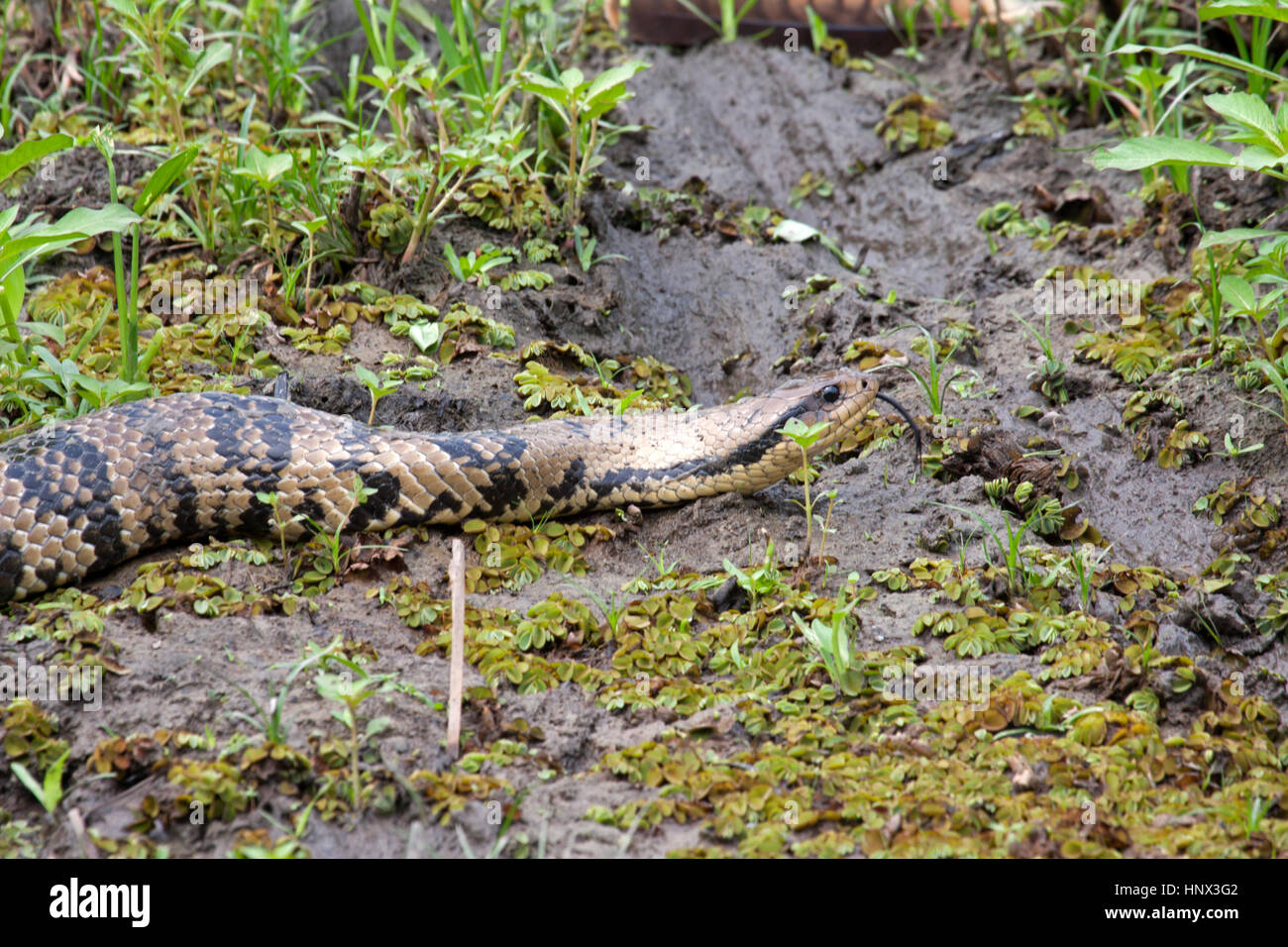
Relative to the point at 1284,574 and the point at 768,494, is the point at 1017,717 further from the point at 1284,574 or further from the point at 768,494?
the point at 768,494

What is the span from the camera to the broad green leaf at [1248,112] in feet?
14.9

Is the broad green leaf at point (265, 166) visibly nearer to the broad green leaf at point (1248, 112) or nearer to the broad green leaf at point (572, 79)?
the broad green leaf at point (572, 79)

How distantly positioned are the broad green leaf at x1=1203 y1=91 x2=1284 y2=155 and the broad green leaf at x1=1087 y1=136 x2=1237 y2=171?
16 centimetres

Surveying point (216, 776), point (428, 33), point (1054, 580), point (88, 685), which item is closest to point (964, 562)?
point (1054, 580)

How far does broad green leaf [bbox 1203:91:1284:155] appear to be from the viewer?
14.9 feet

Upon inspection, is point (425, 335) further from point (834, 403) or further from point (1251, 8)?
point (1251, 8)

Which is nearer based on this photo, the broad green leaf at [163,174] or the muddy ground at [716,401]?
the muddy ground at [716,401]

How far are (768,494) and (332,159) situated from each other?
3333 millimetres

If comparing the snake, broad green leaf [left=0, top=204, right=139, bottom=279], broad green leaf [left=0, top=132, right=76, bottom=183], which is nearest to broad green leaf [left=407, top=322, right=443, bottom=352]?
the snake

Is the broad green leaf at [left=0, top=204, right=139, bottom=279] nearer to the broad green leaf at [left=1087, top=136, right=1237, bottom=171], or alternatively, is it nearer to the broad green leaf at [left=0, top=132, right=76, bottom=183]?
the broad green leaf at [left=0, top=132, right=76, bottom=183]

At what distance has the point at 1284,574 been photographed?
177 inches

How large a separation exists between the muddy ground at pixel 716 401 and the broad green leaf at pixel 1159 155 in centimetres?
141

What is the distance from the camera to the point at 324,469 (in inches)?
185

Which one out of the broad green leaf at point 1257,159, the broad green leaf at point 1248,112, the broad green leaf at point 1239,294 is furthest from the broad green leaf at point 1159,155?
the broad green leaf at point 1239,294
